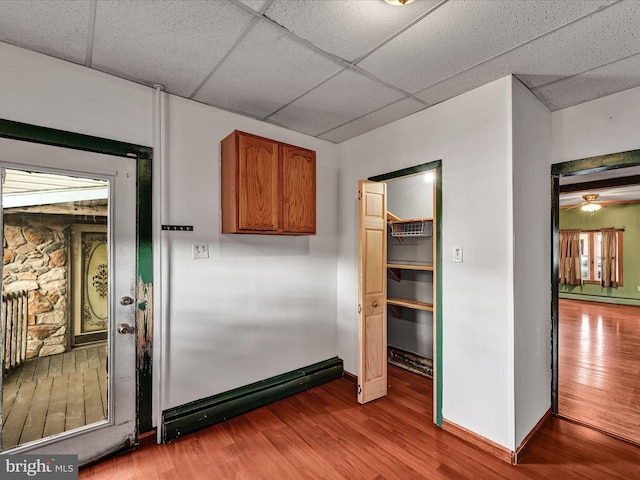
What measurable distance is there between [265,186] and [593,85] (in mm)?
2486

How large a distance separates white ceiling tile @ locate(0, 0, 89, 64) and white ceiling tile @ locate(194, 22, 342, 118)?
0.73 m

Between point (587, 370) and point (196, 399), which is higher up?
point (196, 399)

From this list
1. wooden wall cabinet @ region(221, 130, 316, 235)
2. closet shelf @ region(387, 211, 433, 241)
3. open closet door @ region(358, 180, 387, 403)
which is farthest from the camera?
closet shelf @ region(387, 211, 433, 241)

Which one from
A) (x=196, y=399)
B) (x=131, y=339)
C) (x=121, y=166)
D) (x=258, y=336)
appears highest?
(x=121, y=166)

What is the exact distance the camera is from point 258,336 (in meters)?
2.87

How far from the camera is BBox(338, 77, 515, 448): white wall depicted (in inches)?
85.4

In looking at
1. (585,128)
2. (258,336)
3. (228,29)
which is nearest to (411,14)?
(228,29)

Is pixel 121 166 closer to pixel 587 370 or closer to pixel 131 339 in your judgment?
pixel 131 339

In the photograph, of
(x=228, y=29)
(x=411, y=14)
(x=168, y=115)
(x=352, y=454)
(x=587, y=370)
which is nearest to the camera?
(x=411, y=14)

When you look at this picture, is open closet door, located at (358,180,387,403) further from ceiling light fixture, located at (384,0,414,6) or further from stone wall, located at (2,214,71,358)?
stone wall, located at (2,214,71,358)

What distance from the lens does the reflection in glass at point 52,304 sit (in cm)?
187

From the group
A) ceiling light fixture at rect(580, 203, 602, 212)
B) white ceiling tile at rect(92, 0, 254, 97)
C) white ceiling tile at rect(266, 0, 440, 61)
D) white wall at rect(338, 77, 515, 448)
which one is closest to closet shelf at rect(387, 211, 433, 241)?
white wall at rect(338, 77, 515, 448)

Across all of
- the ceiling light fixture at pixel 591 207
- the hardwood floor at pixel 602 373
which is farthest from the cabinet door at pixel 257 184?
the ceiling light fixture at pixel 591 207

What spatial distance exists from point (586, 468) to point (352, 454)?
58.8 inches
